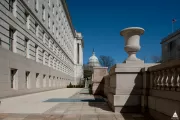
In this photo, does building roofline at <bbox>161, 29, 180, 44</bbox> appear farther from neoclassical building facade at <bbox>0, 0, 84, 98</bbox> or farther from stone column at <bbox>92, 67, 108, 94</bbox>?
stone column at <bbox>92, 67, 108, 94</bbox>

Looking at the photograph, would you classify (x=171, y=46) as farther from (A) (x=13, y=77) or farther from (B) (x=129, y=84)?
(B) (x=129, y=84)

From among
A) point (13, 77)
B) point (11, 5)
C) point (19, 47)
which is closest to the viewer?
point (13, 77)

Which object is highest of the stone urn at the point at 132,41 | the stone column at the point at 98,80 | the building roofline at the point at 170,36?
the building roofline at the point at 170,36

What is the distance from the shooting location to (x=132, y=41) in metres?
7.34

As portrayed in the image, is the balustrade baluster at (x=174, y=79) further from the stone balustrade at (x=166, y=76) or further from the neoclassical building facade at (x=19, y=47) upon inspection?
the neoclassical building facade at (x=19, y=47)

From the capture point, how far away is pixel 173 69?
474cm

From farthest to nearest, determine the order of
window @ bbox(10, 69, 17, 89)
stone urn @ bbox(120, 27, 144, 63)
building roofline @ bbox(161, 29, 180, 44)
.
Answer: building roofline @ bbox(161, 29, 180, 44), window @ bbox(10, 69, 17, 89), stone urn @ bbox(120, 27, 144, 63)

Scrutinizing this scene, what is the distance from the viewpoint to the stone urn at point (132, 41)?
286 inches

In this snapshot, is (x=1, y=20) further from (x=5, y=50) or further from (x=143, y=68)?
(x=143, y=68)

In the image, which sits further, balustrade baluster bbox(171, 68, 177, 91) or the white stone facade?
the white stone facade

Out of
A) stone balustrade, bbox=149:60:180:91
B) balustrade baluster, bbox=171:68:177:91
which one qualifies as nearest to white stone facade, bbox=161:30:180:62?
stone balustrade, bbox=149:60:180:91

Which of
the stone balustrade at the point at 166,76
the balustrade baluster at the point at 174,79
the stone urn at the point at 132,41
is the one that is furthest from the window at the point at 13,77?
the balustrade baluster at the point at 174,79

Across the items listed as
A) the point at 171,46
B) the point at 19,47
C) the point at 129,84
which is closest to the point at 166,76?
the point at 129,84

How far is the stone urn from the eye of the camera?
286 inches
